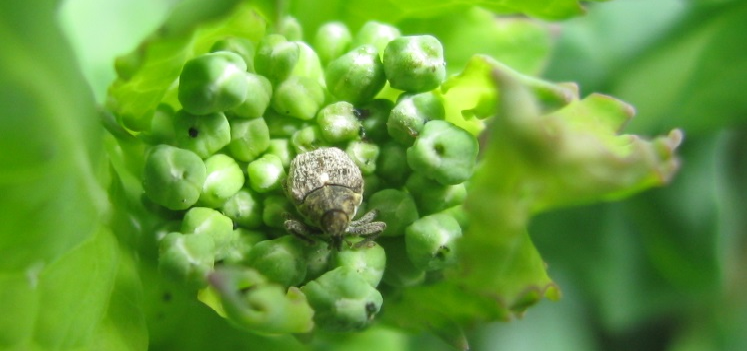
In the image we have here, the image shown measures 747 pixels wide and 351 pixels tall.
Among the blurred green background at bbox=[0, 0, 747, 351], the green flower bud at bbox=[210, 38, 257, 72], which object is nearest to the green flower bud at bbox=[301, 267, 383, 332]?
the green flower bud at bbox=[210, 38, 257, 72]

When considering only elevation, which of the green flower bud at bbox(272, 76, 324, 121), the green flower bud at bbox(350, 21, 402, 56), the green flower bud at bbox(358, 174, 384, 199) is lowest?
the green flower bud at bbox(358, 174, 384, 199)

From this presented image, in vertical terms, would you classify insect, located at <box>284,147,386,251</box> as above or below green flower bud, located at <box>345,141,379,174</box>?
below

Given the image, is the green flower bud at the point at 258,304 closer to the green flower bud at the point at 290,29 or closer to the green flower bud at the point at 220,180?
the green flower bud at the point at 220,180

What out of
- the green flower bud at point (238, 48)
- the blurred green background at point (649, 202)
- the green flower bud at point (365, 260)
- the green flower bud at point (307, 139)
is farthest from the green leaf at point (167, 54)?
the blurred green background at point (649, 202)

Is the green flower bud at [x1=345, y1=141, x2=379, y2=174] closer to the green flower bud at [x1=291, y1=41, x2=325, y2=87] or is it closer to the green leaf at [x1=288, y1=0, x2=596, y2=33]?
the green flower bud at [x1=291, y1=41, x2=325, y2=87]

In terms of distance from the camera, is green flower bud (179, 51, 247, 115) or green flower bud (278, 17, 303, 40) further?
green flower bud (278, 17, 303, 40)

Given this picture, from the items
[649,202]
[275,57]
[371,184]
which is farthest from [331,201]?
[649,202]

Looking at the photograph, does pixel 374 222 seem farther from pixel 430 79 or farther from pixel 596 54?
pixel 596 54
